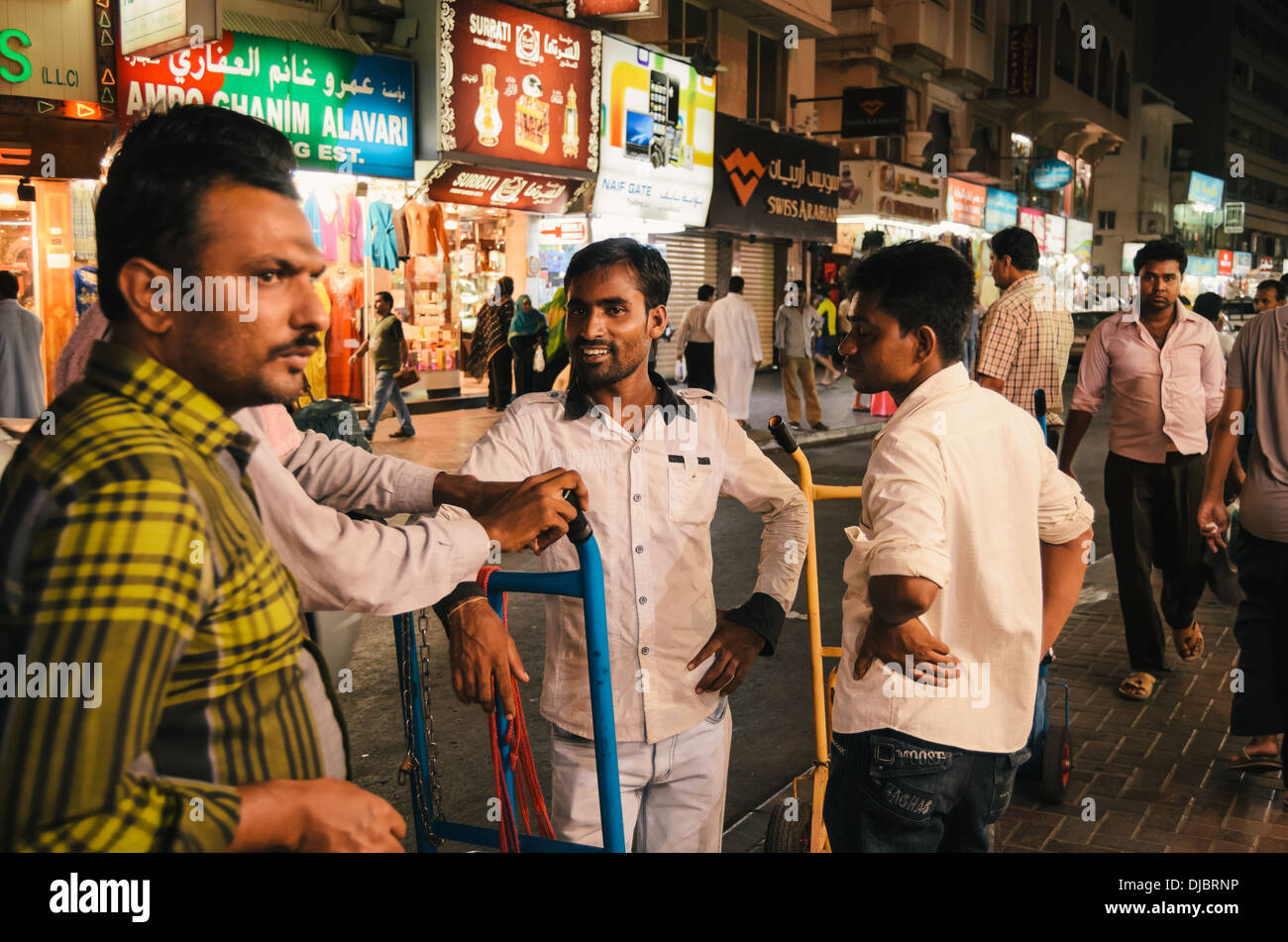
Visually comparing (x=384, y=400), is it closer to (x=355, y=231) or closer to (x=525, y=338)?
(x=355, y=231)

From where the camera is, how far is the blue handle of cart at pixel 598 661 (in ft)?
6.63

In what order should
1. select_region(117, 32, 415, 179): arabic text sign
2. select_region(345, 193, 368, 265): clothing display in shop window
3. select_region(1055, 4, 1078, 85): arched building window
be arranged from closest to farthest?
1. select_region(117, 32, 415, 179): arabic text sign
2. select_region(345, 193, 368, 265): clothing display in shop window
3. select_region(1055, 4, 1078, 85): arched building window

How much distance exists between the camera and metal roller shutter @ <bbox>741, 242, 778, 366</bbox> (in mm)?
26109

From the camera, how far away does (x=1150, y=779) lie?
4.73m

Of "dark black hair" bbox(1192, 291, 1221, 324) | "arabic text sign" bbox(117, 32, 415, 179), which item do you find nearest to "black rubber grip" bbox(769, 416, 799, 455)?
"arabic text sign" bbox(117, 32, 415, 179)

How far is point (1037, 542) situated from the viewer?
97.4 inches

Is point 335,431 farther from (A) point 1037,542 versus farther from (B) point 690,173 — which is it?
(B) point 690,173

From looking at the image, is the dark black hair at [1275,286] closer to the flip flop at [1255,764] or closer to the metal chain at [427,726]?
the flip flop at [1255,764]

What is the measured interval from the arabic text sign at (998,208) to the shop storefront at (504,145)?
1803 cm

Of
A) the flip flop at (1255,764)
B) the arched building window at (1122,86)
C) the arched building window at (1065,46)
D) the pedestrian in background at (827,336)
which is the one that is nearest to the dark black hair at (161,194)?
the flip flop at (1255,764)

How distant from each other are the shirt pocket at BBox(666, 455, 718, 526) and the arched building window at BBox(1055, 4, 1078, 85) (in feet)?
132

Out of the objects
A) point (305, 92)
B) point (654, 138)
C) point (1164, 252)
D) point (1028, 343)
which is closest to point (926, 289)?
point (1164, 252)

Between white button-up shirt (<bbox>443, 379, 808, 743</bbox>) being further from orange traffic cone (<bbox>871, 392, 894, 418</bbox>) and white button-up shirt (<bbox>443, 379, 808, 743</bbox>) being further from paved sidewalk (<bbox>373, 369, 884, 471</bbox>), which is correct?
orange traffic cone (<bbox>871, 392, 894, 418</bbox>)

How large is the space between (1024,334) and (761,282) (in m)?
20.8
